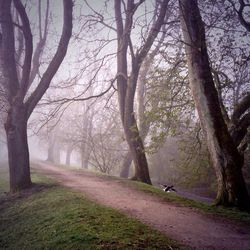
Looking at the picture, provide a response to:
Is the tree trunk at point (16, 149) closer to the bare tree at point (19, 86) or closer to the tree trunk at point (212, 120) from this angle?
the bare tree at point (19, 86)

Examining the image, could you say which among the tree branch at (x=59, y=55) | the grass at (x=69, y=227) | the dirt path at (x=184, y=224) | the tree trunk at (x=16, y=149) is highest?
the tree branch at (x=59, y=55)

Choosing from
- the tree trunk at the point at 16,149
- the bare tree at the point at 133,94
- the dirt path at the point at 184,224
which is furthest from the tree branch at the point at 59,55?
the dirt path at the point at 184,224

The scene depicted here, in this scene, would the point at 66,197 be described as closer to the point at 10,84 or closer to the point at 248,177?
the point at 10,84

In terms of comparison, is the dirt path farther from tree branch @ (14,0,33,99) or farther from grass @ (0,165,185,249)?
tree branch @ (14,0,33,99)

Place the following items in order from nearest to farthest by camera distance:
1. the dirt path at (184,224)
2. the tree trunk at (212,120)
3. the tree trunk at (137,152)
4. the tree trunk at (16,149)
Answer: the dirt path at (184,224) < the tree trunk at (212,120) < the tree trunk at (16,149) < the tree trunk at (137,152)

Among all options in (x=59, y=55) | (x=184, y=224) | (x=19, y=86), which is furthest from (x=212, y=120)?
(x=19, y=86)

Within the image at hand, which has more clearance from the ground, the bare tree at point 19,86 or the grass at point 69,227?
the bare tree at point 19,86

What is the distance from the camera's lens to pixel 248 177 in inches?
755


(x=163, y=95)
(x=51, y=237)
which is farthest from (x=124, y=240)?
(x=163, y=95)

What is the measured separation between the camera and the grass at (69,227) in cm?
468

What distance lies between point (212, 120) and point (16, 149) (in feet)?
27.4

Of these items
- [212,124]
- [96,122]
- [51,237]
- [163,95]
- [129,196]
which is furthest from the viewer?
[96,122]

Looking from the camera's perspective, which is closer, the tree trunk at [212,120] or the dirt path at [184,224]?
the dirt path at [184,224]

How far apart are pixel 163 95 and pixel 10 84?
7.03 m
